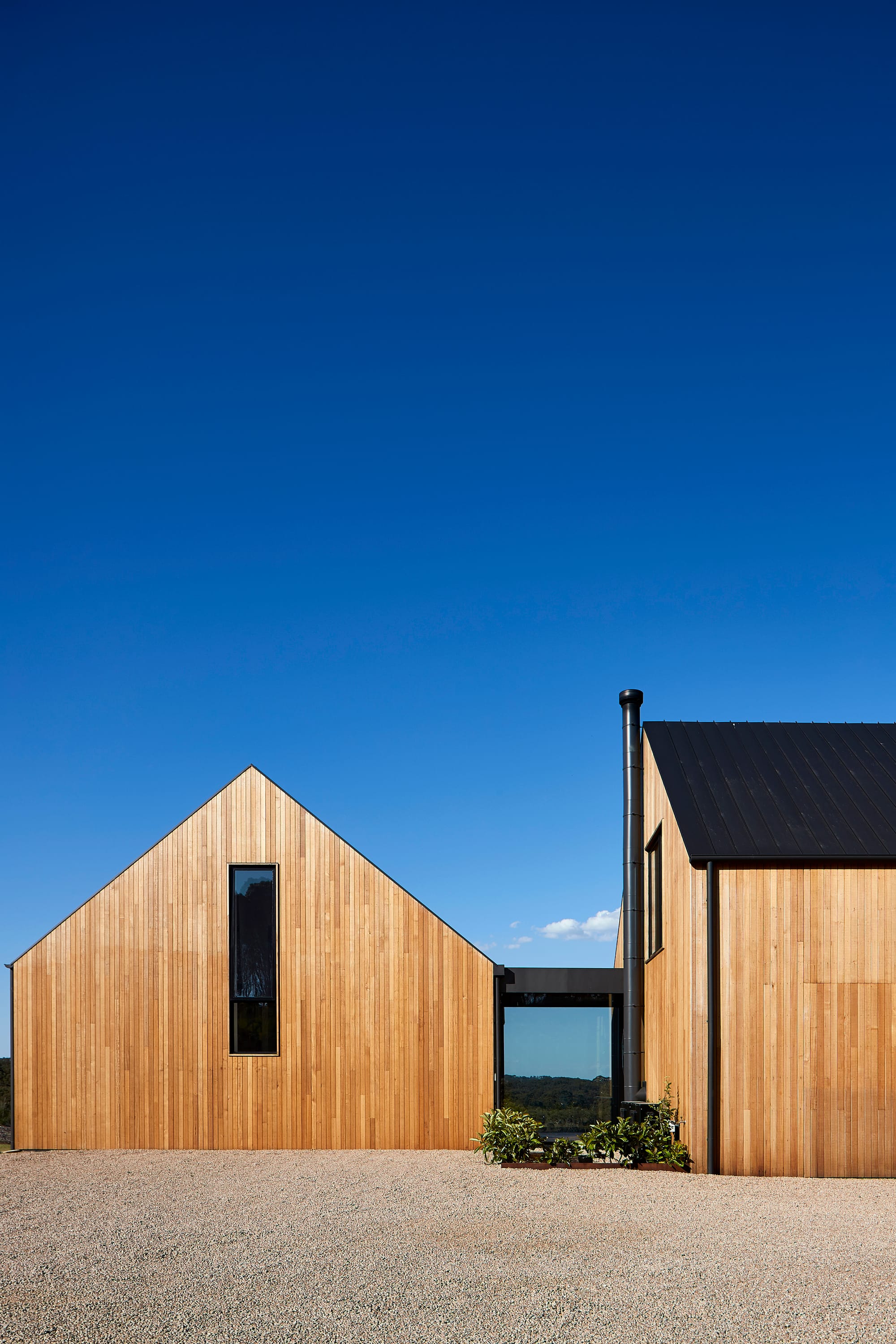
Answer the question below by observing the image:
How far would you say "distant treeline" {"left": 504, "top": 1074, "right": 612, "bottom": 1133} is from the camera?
15.4m

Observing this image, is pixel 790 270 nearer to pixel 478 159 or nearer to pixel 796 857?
pixel 478 159

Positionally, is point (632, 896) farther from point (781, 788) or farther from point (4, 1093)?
point (4, 1093)

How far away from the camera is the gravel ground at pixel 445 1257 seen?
21.7ft

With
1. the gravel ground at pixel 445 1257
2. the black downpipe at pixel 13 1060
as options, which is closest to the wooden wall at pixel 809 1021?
the gravel ground at pixel 445 1257

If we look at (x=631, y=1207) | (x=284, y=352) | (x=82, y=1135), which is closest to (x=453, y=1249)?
(x=631, y=1207)

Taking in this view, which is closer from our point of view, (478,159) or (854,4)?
(854,4)

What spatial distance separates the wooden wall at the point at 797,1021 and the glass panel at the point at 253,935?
234 inches

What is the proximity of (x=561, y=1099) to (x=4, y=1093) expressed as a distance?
35.4ft

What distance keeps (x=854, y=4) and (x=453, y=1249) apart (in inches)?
542

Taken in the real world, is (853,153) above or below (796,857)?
above

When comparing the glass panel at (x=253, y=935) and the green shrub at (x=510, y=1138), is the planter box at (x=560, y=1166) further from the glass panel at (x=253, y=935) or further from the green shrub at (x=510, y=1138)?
the glass panel at (x=253, y=935)

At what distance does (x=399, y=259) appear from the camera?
49.0ft

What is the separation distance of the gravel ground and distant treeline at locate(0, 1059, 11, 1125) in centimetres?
641

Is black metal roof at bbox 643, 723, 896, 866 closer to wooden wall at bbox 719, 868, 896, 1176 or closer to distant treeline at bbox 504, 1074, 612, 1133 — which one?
wooden wall at bbox 719, 868, 896, 1176
